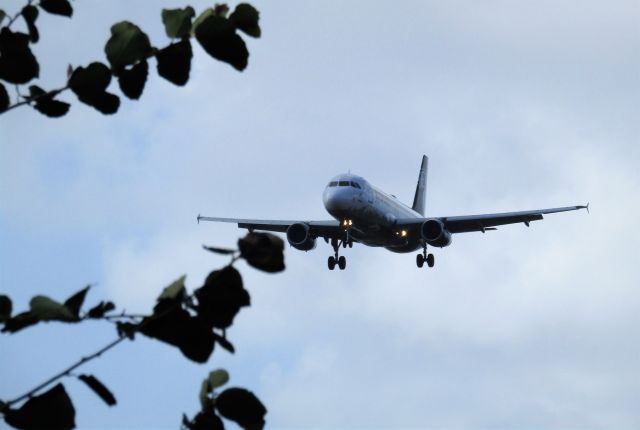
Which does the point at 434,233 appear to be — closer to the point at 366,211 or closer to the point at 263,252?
the point at 366,211

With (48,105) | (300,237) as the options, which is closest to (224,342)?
(48,105)

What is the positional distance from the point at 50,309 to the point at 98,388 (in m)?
0.17

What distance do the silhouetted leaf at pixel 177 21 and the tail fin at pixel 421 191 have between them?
60928 millimetres

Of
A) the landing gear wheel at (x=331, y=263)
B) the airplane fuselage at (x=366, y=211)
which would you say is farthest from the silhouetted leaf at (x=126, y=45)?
the landing gear wheel at (x=331, y=263)

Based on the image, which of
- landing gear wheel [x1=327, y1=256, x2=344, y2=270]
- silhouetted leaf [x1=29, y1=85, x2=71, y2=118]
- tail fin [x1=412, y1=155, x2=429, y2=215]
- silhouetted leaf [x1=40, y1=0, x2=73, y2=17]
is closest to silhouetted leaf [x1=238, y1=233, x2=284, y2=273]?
silhouetted leaf [x1=29, y1=85, x2=71, y2=118]

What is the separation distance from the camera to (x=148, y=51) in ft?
7.18

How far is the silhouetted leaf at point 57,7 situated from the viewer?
7.86 feet

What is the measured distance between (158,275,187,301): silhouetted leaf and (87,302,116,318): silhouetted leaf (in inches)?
3.8

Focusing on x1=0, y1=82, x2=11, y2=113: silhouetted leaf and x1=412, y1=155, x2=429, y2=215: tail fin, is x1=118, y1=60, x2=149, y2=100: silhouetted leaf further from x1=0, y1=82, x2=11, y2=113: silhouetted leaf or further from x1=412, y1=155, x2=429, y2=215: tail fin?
x1=412, y1=155, x2=429, y2=215: tail fin

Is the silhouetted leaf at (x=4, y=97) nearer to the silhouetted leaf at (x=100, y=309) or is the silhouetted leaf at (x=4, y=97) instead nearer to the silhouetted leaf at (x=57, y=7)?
the silhouetted leaf at (x=57, y=7)

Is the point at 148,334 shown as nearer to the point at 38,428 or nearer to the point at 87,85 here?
the point at 38,428

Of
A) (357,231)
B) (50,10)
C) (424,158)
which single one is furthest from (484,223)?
(50,10)

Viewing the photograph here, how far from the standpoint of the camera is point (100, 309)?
1.84m

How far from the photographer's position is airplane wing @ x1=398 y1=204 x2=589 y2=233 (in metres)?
43.5
